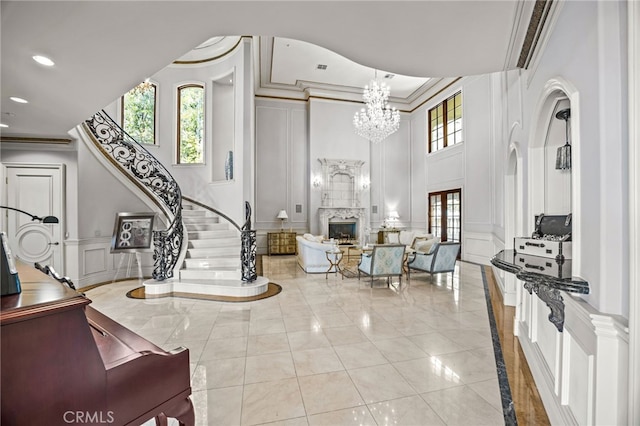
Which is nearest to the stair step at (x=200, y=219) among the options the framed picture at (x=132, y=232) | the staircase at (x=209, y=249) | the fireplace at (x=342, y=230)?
the staircase at (x=209, y=249)

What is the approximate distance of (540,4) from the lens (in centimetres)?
218

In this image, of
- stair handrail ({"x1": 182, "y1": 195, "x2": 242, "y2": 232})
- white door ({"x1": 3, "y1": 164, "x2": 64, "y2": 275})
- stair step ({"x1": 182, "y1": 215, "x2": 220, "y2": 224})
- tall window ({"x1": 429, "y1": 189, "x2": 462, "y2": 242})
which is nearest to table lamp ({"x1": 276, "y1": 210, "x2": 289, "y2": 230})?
stair handrail ({"x1": 182, "y1": 195, "x2": 242, "y2": 232})

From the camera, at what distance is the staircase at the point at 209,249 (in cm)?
572

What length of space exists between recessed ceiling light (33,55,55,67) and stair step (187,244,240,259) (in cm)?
402

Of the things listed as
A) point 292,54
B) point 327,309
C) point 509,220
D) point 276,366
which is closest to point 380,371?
point 276,366

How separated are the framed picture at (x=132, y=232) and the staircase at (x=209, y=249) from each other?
2.72 feet

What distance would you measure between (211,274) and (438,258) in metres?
4.66

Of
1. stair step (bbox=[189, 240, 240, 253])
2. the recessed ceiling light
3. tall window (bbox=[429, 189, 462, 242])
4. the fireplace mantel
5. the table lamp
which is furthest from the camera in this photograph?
the fireplace mantel

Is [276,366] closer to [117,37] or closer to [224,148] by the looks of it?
[117,37]

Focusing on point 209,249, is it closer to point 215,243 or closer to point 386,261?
point 215,243

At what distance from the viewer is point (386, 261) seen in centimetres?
581

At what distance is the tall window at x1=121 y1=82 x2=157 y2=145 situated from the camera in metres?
8.09

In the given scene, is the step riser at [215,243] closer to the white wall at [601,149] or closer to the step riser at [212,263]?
the step riser at [212,263]

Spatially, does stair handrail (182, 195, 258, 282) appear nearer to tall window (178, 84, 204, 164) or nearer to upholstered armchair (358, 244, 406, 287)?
upholstered armchair (358, 244, 406, 287)
